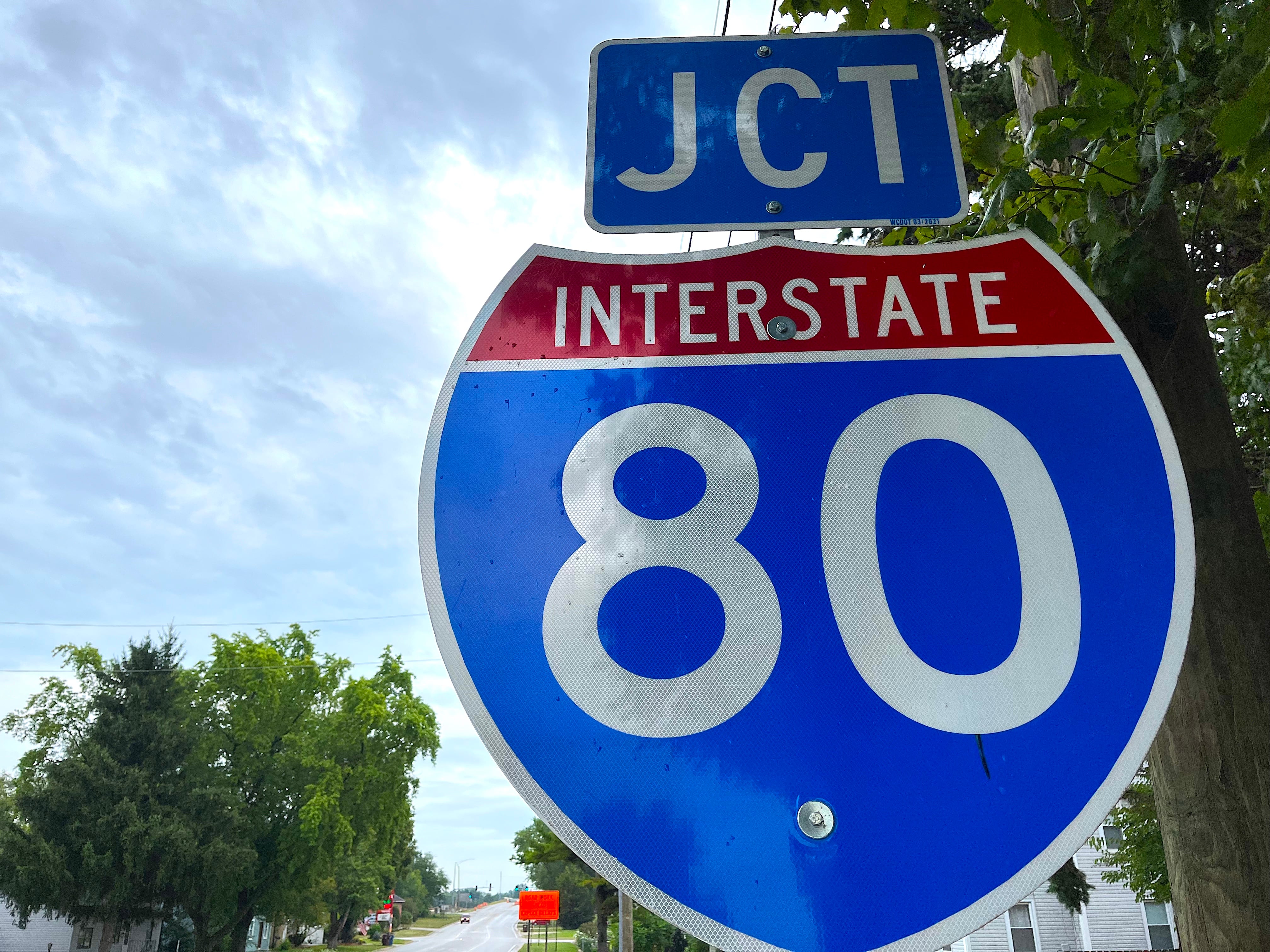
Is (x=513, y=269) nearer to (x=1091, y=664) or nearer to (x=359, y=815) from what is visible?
(x=1091, y=664)

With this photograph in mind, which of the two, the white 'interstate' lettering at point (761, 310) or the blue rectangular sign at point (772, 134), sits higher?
the blue rectangular sign at point (772, 134)

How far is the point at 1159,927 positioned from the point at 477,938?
218 ft

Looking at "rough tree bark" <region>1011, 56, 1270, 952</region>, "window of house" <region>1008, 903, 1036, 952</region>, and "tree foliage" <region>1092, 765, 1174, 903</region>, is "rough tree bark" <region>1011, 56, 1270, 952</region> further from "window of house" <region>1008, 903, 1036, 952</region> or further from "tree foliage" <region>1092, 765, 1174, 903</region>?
"window of house" <region>1008, 903, 1036, 952</region>

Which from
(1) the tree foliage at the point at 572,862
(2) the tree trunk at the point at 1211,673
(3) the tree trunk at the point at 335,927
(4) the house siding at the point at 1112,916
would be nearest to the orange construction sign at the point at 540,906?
(1) the tree foliage at the point at 572,862

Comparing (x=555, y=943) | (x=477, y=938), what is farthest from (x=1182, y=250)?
(x=477, y=938)

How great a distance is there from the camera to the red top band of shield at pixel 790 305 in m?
1.21

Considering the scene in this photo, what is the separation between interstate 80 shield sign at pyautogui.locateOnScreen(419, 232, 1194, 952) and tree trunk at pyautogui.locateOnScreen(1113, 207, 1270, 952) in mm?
486

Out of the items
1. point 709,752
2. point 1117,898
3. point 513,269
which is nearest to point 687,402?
point 513,269

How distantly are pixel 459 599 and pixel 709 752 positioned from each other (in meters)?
0.36

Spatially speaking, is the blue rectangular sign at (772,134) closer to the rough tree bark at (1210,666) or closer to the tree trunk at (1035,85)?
the rough tree bark at (1210,666)

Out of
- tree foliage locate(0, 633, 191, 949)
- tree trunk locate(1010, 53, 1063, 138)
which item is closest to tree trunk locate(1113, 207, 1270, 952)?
tree trunk locate(1010, 53, 1063, 138)

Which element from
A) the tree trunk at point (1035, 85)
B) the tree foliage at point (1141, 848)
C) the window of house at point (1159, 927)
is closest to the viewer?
the tree trunk at point (1035, 85)

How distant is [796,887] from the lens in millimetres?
952

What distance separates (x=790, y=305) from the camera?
4.10 ft
